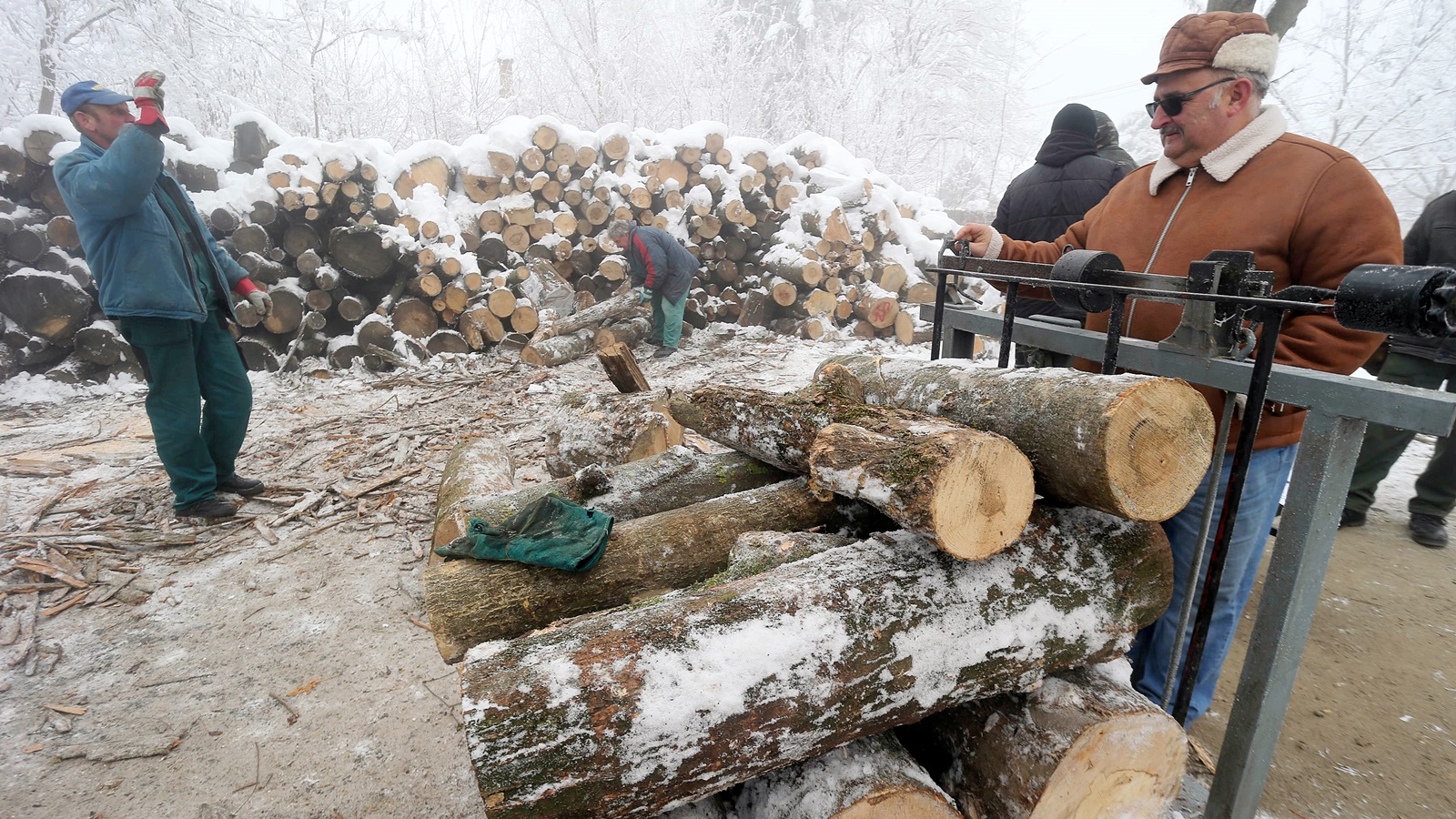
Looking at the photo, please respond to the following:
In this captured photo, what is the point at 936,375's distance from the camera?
1.81 metres

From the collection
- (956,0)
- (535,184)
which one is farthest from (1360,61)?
(535,184)

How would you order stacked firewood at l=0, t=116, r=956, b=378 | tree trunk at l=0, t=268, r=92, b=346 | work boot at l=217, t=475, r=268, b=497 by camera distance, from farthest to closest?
stacked firewood at l=0, t=116, r=956, b=378, tree trunk at l=0, t=268, r=92, b=346, work boot at l=217, t=475, r=268, b=497

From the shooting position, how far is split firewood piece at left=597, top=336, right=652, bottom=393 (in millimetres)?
3852

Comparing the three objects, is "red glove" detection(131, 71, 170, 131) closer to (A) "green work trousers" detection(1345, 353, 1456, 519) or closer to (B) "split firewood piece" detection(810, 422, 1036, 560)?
(B) "split firewood piece" detection(810, 422, 1036, 560)

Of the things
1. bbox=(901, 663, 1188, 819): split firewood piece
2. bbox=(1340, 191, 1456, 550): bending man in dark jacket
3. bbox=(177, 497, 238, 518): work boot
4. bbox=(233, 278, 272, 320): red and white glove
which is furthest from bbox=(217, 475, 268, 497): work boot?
bbox=(1340, 191, 1456, 550): bending man in dark jacket

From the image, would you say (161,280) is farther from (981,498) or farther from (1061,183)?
(1061,183)

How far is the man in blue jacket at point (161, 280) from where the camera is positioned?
3.06 meters

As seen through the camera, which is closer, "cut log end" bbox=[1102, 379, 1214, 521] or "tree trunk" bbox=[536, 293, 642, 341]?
"cut log end" bbox=[1102, 379, 1214, 521]

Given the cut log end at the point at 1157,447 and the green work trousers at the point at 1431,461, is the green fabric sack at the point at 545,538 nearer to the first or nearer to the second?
the cut log end at the point at 1157,447

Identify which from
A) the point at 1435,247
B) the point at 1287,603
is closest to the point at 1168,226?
the point at 1287,603

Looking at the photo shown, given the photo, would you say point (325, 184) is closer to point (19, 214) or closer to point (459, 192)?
point (459, 192)

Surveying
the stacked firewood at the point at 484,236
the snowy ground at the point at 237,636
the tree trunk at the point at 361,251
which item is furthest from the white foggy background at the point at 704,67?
the snowy ground at the point at 237,636

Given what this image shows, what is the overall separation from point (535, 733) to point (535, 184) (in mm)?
6918

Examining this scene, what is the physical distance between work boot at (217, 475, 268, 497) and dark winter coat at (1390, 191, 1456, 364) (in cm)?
672
